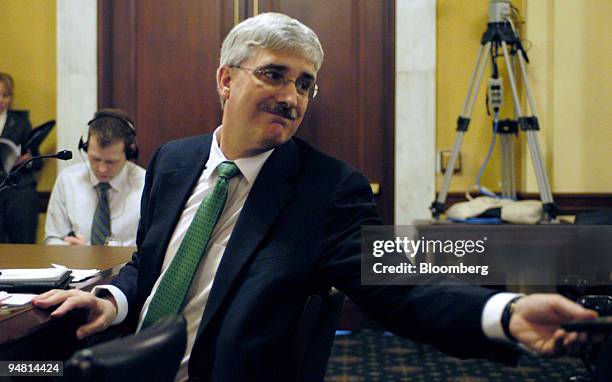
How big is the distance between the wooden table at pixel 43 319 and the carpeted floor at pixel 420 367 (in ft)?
5.04

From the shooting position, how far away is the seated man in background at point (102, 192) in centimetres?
347

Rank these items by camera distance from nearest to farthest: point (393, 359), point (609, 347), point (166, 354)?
point (166, 354) < point (609, 347) < point (393, 359)

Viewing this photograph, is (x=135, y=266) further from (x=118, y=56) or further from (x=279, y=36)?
(x=118, y=56)

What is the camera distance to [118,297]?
1.77m

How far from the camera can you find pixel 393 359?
13.0 feet

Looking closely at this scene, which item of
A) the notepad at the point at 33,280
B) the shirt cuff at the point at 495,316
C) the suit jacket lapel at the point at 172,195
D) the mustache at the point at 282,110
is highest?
the mustache at the point at 282,110

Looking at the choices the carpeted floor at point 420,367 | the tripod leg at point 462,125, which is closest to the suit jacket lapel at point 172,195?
the carpeted floor at point 420,367

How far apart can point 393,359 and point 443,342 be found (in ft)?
8.71

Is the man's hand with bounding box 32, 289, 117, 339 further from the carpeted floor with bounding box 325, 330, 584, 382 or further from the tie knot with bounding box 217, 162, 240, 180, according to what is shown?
the carpeted floor with bounding box 325, 330, 584, 382

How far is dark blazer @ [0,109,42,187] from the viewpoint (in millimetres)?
4684

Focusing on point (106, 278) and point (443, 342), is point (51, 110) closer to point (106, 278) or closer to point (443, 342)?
point (106, 278)

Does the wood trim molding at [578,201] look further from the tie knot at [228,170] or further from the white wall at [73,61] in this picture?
the tie knot at [228,170]

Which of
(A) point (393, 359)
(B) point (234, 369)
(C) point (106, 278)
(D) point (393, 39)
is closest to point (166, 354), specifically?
(B) point (234, 369)

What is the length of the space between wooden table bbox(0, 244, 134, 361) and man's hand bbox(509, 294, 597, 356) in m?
0.91
